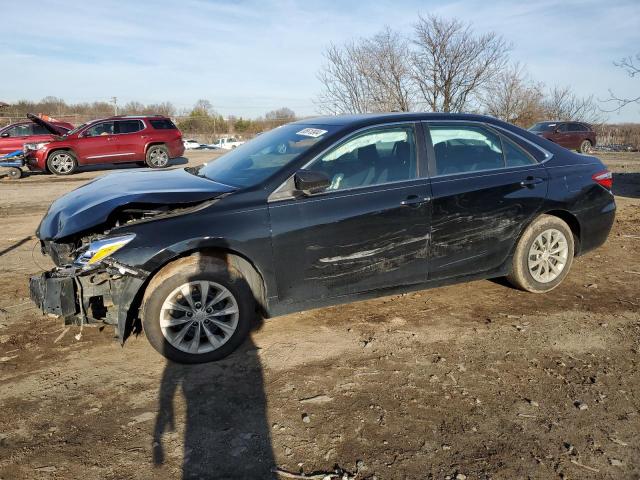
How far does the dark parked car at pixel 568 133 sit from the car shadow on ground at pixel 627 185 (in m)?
8.04

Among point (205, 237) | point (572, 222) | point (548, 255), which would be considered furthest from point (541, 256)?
point (205, 237)

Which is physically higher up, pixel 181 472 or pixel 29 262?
pixel 29 262

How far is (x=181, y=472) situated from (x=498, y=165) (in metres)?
3.50

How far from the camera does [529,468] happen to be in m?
2.33

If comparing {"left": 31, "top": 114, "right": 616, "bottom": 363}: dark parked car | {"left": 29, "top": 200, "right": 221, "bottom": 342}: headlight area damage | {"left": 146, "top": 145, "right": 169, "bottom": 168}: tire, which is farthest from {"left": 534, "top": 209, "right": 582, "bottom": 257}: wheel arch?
{"left": 146, "top": 145, "right": 169, "bottom": 168}: tire

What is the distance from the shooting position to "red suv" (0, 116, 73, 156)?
1675cm

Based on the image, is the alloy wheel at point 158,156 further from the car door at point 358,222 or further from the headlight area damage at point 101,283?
the car door at point 358,222

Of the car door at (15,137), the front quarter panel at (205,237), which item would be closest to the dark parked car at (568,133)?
the car door at (15,137)

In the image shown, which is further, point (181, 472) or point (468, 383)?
point (468, 383)

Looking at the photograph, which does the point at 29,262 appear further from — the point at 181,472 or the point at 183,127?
the point at 183,127

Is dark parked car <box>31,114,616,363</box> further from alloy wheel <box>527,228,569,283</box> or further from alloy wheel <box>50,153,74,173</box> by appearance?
alloy wheel <box>50,153,74,173</box>

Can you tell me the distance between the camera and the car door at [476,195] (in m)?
3.98

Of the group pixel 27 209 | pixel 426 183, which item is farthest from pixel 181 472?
pixel 27 209

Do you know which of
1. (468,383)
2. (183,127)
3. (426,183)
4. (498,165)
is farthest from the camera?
(183,127)
